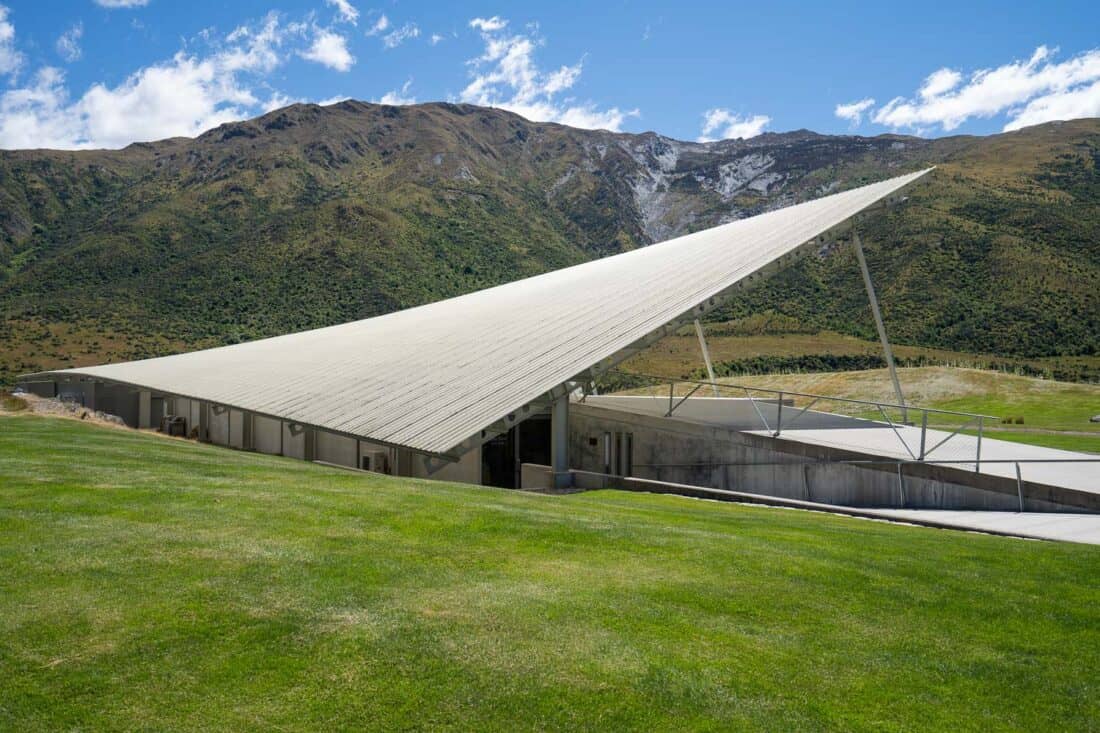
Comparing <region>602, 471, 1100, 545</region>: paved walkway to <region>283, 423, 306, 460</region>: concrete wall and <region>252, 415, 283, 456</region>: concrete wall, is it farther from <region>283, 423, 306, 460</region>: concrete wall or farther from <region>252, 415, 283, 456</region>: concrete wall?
<region>252, 415, 283, 456</region>: concrete wall

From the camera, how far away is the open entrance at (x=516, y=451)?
17.4m

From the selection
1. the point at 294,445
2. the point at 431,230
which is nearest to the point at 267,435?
the point at 294,445

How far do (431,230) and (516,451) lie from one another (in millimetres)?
81289

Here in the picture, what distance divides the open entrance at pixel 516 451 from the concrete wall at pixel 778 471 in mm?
891

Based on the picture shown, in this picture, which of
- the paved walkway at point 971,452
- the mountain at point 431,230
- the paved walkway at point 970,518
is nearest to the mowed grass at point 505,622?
the paved walkway at point 970,518

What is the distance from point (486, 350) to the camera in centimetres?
1591

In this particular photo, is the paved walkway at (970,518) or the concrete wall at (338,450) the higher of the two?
the concrete wall at (338,450)

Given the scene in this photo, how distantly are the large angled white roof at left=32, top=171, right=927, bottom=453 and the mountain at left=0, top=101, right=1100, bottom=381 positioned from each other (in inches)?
1636

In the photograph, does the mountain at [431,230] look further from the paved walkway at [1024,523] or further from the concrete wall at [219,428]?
the paved walkway at [1024,523]

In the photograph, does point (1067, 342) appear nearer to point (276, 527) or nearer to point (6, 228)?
point (276, 527)

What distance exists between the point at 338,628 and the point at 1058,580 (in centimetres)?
642

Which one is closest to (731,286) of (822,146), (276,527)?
(276,527)

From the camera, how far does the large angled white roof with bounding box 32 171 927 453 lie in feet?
40.8

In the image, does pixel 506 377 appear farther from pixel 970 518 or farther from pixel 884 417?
pixel 884 417
